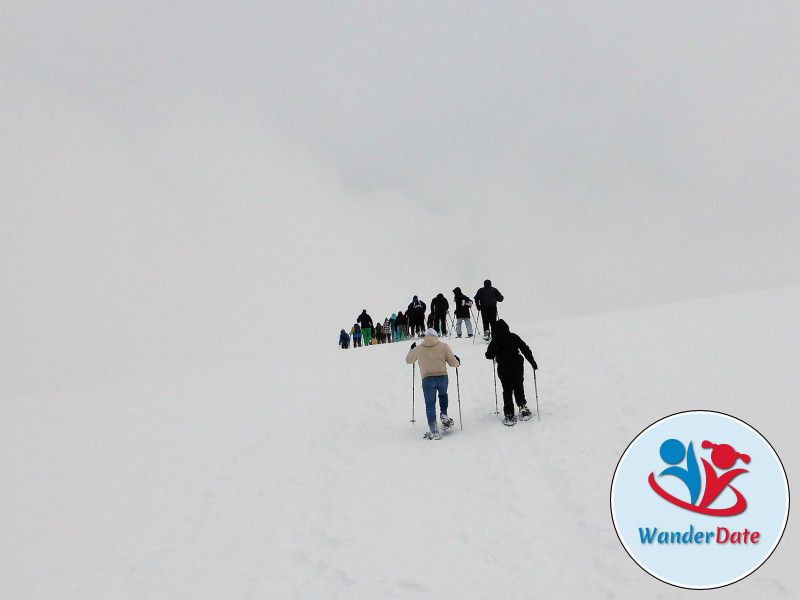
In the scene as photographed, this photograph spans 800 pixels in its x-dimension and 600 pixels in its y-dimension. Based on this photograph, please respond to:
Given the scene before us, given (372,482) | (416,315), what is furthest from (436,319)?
(372,482)

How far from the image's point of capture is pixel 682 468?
5117 mm

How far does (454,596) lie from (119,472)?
7437 millimetres

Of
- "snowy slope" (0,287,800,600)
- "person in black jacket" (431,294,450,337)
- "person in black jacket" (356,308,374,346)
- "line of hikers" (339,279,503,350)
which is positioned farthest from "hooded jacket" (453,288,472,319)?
"person in black jacket" (356,308,374,346)

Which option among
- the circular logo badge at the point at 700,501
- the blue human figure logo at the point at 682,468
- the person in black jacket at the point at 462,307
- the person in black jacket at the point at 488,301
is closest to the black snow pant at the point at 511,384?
the circular logo badge at the point at 700,501

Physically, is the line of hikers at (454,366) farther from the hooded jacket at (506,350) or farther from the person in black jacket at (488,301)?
the person in black jacket at (488,301)

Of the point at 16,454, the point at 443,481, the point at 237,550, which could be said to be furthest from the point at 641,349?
the point at 16,454

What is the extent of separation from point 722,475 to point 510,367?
4986 millimetres

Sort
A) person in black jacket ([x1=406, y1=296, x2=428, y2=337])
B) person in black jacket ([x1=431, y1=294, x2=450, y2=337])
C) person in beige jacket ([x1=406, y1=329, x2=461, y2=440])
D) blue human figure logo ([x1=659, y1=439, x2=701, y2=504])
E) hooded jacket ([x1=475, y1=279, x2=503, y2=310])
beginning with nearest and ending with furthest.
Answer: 1. blue human figure logo ([x1=659, y1=439, x2=701, y2=504])
2. person in beige jacket ([x1=406, y1=329, x2=461, y2=440])
3. hooded jacket ([x1=475, y1=279, x2=503, y2=310])
4. person in black jacket ([x1=431, y1=294, x2=450, y2=337])
5. person in black jacket ([x1=406, y1=296, x2=428, y2=337])

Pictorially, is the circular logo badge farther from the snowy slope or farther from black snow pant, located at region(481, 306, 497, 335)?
black snow pant, located at region(481, 306, 497, 335)

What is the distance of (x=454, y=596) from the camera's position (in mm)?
4613

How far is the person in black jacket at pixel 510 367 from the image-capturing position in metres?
9.52

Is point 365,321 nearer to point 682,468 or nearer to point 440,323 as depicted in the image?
point 440,323

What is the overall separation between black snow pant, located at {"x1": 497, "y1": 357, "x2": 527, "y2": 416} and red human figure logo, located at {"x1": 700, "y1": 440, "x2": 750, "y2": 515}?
4.60m

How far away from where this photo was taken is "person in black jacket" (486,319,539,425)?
9.52 meters
